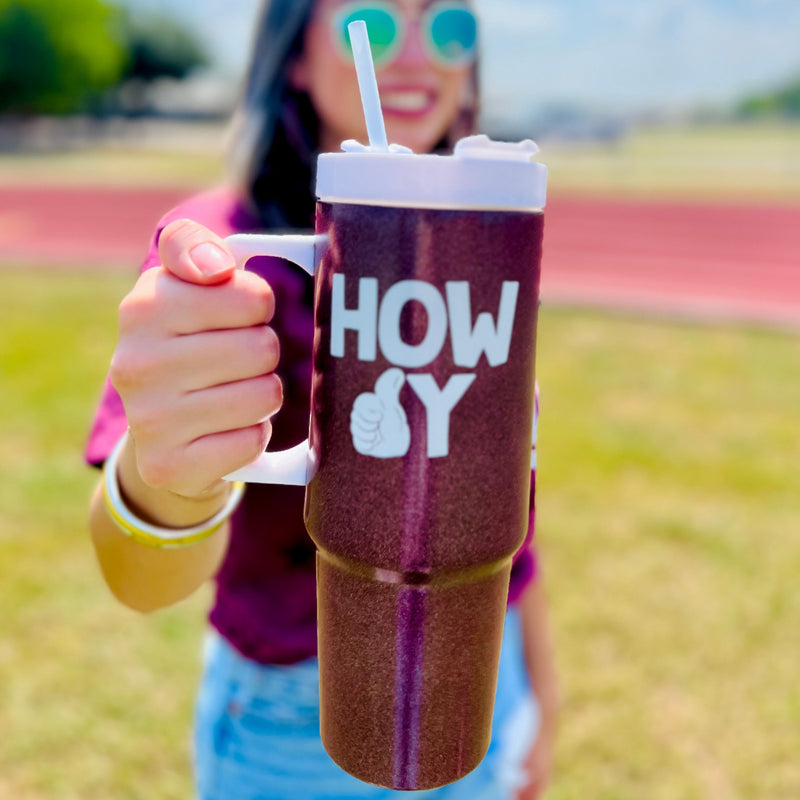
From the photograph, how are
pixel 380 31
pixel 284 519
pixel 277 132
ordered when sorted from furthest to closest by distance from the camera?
pixel 277 132 < pixel 284 519 < pixel 380 31

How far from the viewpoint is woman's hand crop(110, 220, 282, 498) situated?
600 mm

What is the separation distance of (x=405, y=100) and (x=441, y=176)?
2.10 ft

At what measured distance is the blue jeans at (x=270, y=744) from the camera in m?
1.18

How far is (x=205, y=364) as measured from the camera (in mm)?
608

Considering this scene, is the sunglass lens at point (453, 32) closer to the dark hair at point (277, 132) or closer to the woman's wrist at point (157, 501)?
the dark hair at point (277, 132)

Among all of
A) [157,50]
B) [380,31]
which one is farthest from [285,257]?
[157,50]

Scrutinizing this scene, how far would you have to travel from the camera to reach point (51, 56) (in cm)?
4041

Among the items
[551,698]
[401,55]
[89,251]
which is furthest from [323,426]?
[89,251]

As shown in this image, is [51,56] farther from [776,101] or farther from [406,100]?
[776,101]

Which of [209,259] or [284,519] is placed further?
[284,519]

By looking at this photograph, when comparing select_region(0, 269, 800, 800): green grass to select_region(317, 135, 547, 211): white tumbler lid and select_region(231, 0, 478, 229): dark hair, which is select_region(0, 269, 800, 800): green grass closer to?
select_region(231, 0, 478, 229): dark hair

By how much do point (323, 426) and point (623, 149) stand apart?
1375 inches

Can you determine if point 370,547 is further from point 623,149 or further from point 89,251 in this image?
point 623,149

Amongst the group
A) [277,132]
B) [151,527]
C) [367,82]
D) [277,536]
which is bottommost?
[277,536]
